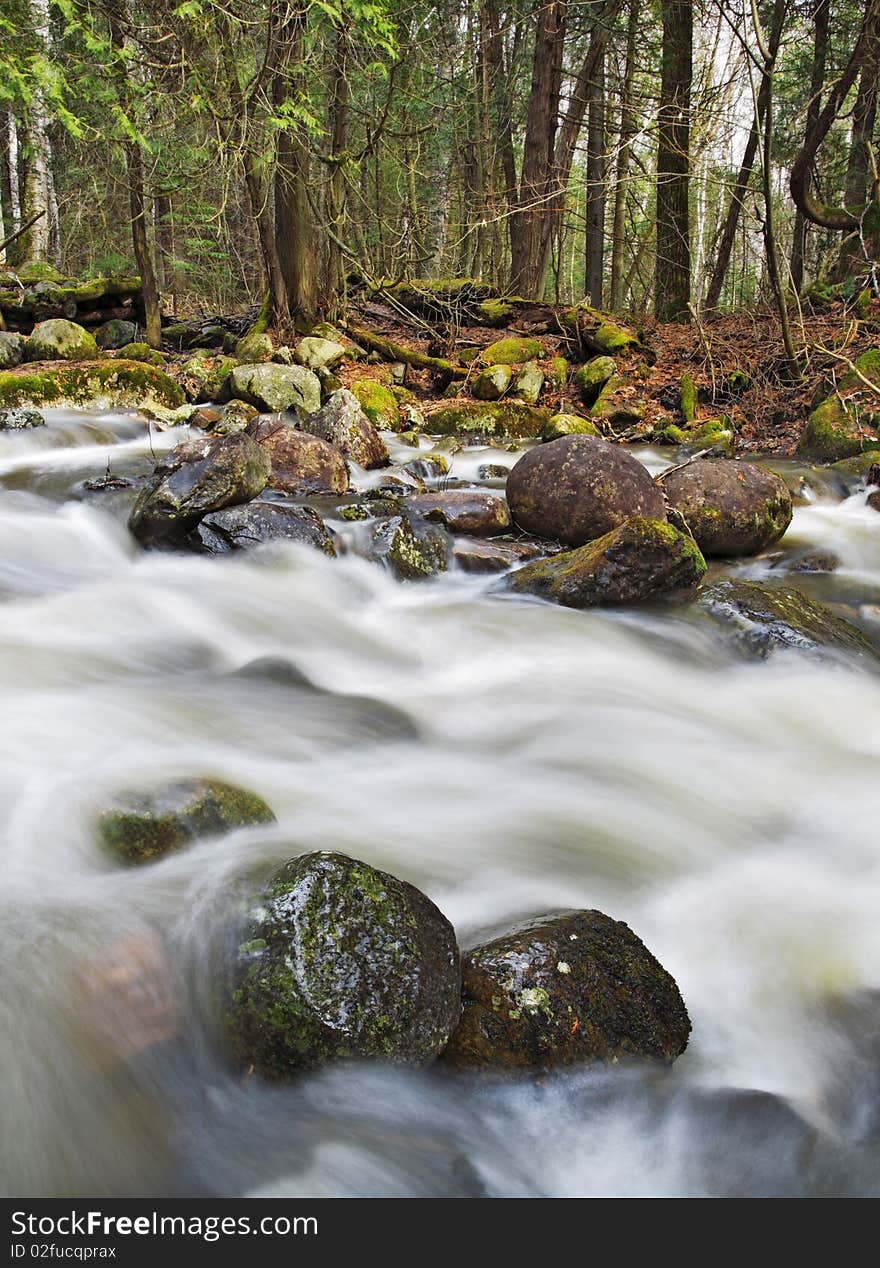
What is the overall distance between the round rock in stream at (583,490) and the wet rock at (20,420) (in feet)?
17.0

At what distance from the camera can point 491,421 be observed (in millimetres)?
10133

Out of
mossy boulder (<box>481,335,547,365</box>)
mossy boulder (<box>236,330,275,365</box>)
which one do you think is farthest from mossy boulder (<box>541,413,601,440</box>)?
mossy boulder (<box>236,330,275,365</box>)

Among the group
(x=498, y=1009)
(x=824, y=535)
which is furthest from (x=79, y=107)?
(x=498, y=1009)

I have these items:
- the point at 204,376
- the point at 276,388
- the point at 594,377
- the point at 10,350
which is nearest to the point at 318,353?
the point at 204,376

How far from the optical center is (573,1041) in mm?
2174

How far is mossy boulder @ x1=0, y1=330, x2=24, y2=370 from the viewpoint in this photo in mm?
10688

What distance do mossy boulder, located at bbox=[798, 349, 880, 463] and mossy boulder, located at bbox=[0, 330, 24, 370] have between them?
9152 millimetres

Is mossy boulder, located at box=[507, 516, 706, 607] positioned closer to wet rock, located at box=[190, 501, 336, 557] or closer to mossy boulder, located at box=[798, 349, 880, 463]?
wet rock, located at box=[190, 501, 336, 557]

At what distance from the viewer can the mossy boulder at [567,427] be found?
31.0 ft

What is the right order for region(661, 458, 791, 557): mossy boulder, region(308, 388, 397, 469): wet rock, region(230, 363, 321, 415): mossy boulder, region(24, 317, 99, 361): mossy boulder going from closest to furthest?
1. region(661, 458, 791, 557): mossy boulder
2. region(308, 388, 397, 469): wet rock
3. region(230, 363, 321, 415): mossy boulder
4. region(24, 317, 99, 361): mossy boulder

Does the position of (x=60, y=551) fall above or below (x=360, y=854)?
above

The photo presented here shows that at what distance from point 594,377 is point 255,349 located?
14.1 feet
